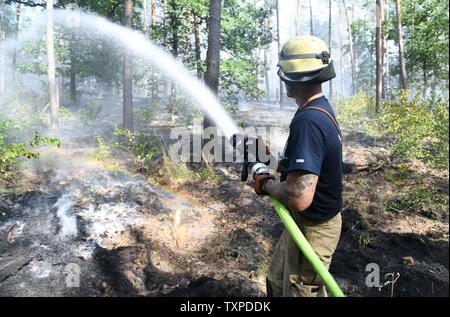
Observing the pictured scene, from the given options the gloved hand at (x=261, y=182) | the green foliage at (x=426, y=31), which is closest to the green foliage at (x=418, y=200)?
the gloved hand at (x=261, y=182)

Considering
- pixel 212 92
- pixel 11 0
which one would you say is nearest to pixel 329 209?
pixel 212 92

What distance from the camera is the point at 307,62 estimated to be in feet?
6.74

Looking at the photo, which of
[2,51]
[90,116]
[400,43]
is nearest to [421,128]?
Result: [400,43]

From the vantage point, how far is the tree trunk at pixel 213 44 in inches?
288

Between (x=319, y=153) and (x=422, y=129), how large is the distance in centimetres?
543

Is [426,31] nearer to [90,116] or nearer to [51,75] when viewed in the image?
[90,116]

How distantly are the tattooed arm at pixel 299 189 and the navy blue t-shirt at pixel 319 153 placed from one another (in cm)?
5

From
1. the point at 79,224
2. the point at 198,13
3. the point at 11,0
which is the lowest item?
the point at 79,224

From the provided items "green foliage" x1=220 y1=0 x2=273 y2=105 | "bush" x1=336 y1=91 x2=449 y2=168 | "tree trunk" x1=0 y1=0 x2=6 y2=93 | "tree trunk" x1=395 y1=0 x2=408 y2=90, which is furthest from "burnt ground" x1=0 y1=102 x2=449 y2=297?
"tree trunk" x1=0 y1=0 x2=6 y2=93

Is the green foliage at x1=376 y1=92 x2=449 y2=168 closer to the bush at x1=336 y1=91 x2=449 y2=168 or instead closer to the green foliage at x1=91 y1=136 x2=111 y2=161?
the bush at x1=336 y1=91 x2=449 y2=168
